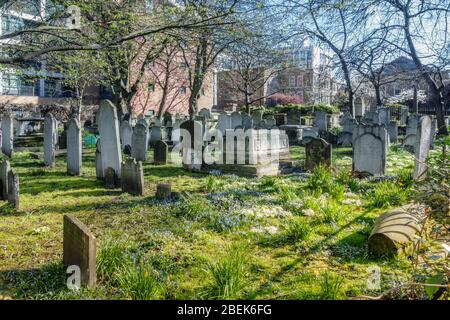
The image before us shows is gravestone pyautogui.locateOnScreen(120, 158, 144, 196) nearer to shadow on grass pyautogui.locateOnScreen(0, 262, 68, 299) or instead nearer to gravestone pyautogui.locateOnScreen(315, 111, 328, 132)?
shadow on grass pyautogui.locateOnScreen(0, 262, 68, 299)

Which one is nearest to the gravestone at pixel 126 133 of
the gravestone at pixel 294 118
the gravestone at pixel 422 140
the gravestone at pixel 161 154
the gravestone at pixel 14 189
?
the gravestone at pixel 161 154

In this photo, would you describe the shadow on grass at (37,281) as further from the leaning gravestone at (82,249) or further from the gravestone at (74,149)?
the gravestone at (74,149)

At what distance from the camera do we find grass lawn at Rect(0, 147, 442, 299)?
340 centimetres

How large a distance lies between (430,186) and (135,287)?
292 centimetres

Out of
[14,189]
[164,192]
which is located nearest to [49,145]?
[14,189]

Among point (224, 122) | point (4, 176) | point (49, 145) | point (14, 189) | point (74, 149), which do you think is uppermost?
point (224, 122)

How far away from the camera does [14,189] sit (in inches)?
→ 240

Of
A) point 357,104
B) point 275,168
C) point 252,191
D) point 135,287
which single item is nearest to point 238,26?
point 252,191

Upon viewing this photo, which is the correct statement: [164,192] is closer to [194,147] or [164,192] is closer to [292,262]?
[292,262]

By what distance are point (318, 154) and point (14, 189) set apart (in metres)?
7.02

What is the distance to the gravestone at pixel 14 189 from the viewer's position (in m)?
6.09

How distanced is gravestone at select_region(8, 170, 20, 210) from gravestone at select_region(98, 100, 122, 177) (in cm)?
213

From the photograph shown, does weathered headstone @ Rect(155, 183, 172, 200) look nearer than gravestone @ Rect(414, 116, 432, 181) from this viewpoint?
Yes

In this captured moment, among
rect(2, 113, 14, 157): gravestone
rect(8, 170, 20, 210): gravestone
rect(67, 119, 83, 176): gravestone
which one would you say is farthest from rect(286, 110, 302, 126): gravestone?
rect(8, 170, 20, 210): gravestone
